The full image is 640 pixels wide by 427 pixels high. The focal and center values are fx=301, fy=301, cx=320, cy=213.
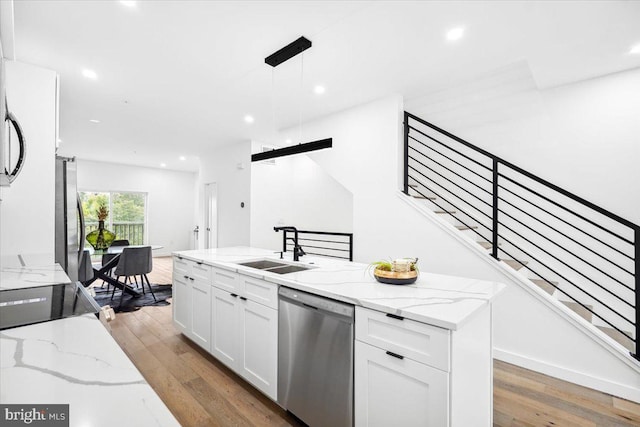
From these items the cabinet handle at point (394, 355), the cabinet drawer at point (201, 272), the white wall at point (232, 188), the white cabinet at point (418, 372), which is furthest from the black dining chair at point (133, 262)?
the cabinet handle at point (394, 355)

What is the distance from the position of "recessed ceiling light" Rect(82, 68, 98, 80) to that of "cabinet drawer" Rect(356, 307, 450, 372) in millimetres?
3537

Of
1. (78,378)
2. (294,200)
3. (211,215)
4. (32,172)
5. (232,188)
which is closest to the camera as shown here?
(78,378)

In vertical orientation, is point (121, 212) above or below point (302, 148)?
below

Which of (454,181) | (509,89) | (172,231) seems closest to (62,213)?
(454,181)

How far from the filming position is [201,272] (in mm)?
2803

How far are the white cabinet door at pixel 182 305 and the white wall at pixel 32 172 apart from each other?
1081 mm

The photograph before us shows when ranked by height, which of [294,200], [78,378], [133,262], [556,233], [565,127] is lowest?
[133,262]

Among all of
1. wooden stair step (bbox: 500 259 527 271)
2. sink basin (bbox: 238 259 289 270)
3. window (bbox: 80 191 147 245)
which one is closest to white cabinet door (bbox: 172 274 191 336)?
sink basin (bbox: 238 259 289 270)

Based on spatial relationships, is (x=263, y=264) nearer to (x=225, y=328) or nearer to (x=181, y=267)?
(x=225, y=328)

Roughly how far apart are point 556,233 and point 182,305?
391cm

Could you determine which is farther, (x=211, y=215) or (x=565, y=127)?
(x=211, y=215)

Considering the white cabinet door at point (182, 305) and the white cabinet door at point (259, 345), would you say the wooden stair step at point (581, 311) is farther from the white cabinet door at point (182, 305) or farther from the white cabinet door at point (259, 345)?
the white cabinet door at point (182, 305)

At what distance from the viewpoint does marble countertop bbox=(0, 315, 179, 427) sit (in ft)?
1.65

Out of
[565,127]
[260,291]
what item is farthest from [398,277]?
[565,127]
